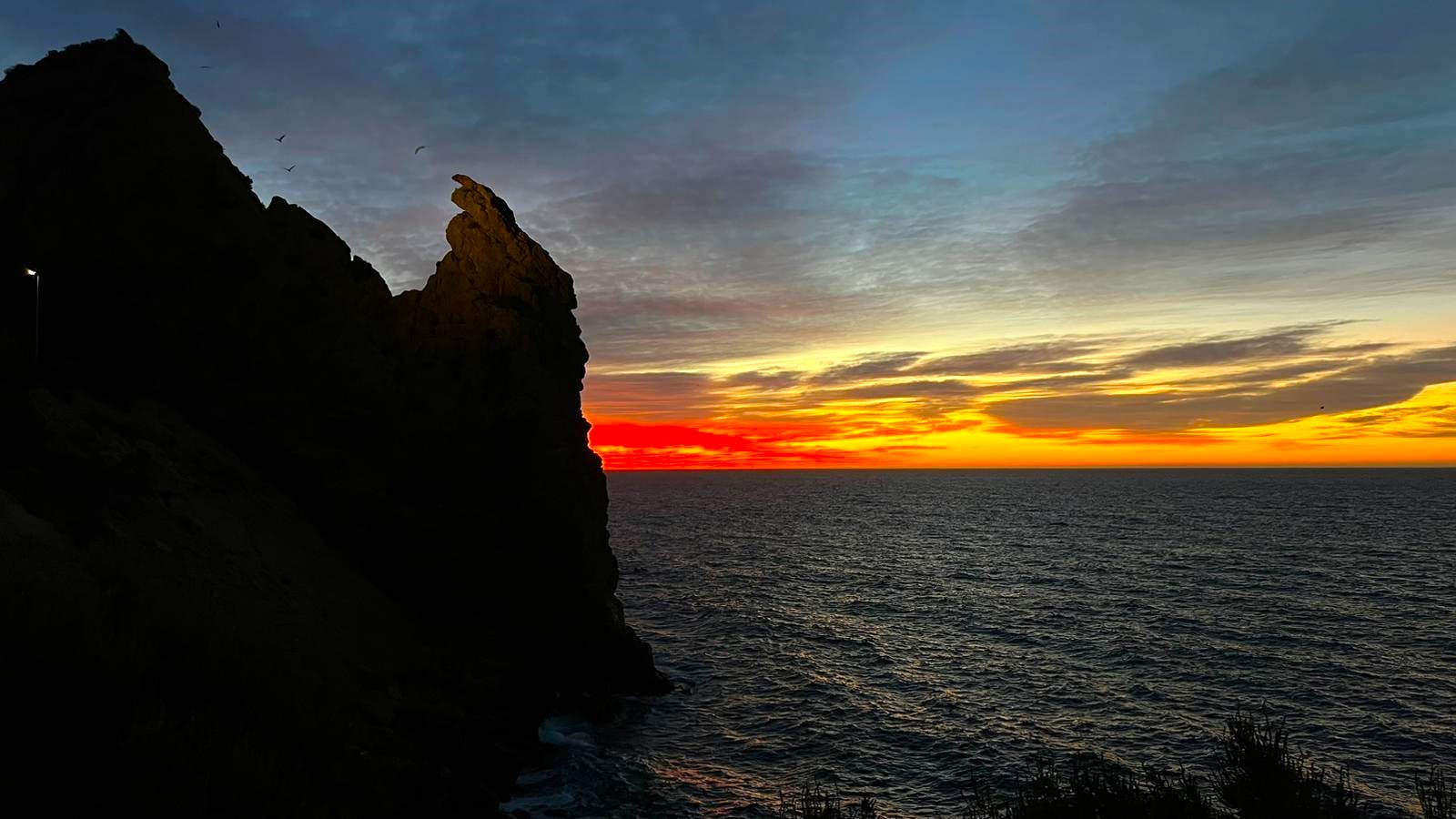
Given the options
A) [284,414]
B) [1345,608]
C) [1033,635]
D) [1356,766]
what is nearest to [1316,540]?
[1345,608]

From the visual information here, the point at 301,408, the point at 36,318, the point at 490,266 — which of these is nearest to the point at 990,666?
the point at 490,266

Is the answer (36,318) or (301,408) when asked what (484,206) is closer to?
(301,408)

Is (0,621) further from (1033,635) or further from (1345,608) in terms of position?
(1345,608)

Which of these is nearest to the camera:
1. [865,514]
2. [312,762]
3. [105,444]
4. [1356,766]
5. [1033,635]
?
[312,762]

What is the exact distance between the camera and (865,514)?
483ft

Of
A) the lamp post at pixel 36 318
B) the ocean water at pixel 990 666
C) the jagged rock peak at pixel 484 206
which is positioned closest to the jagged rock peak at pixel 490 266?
the jagged rock peak at pixel 484 206

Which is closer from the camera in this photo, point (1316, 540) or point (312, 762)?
point (312, 762)

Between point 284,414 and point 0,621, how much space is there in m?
21.6

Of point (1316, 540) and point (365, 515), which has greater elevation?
point (365, 515)

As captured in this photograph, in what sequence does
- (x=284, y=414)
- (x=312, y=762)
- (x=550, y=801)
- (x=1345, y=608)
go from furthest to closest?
(x=1345, y=608), (x=284, y=414), (x=550, y=801), (x=312, y=762)

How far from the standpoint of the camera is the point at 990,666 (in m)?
41.8

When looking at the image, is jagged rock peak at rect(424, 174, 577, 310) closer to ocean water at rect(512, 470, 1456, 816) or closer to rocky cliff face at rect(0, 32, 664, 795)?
rocky cliff face at rect(0, 32, 664, 795)

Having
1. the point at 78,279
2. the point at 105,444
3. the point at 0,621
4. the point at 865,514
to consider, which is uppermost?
the point at 78,279

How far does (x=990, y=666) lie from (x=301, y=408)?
37.2 m
